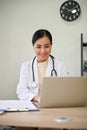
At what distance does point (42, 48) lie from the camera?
8.28 ft

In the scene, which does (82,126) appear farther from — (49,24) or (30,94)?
(49,24)

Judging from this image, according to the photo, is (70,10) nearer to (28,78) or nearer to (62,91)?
(28,78)

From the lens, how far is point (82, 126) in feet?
3.77

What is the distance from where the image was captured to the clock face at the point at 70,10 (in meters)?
3.46

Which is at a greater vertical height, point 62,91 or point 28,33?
point 28,33

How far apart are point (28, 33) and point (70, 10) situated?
0.77 metres

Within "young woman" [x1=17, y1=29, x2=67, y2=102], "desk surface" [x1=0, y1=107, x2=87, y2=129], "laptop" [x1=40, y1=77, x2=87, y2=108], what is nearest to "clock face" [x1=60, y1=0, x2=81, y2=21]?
"young woman" [x1=17, y1=29, x2=67, y2=102]

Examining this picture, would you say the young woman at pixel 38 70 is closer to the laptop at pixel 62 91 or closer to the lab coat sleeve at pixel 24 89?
the lab coat sleeve at pixel 24 89

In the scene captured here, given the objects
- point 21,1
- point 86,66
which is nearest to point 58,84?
point 86,66

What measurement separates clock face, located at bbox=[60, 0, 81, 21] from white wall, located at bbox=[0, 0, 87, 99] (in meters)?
0.06

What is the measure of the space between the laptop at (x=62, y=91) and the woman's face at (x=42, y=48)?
920 millimetres

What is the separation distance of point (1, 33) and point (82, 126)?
279cm

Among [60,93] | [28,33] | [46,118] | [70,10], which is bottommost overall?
[46,118]

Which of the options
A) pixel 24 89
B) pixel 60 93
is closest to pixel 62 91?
pixel 60 93
